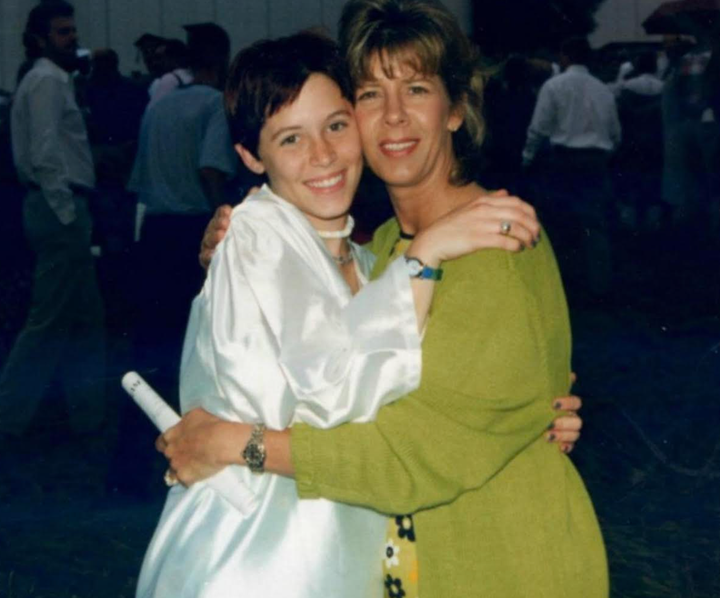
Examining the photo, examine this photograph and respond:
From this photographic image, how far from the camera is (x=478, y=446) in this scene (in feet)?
7.47

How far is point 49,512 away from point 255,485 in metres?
3.61

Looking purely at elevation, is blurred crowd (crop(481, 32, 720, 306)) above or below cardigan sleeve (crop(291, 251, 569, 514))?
below

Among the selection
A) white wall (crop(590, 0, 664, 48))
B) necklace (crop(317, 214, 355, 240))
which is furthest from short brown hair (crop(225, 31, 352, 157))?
white wall (crop(590, 0, 664, 48))

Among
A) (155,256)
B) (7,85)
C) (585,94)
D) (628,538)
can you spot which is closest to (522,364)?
(628,538)

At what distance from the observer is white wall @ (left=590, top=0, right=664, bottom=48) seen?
47.3 ft

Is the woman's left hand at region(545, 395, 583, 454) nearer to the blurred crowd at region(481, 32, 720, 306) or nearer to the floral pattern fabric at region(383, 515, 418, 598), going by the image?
the floral pattern fabric at region(383, 515, 418, 598)

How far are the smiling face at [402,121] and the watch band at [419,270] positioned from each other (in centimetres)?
41

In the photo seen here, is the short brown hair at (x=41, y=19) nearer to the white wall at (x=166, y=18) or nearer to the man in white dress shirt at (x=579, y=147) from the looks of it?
the white wall at (x=166, y=18)

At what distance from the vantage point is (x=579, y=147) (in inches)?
390

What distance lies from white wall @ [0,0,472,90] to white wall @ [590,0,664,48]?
3.69 meters

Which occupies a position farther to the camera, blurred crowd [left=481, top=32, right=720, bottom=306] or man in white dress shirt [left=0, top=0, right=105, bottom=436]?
blurred crowd [left=481, top=32, right=720, bottom=306]

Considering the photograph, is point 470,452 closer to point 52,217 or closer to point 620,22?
point 52,217

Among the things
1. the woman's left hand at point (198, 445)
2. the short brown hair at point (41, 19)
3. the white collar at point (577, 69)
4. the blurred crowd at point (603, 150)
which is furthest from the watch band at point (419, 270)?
the white collar at point (577, 69)

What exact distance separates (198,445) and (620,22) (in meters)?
13.3
